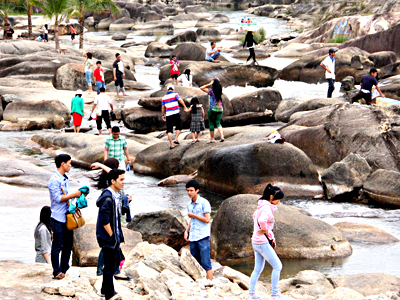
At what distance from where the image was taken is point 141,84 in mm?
28688

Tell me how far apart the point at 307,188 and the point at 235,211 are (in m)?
3.80

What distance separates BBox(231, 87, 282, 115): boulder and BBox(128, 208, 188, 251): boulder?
11.2m

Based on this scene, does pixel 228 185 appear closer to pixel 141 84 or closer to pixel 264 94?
pixel 264 94

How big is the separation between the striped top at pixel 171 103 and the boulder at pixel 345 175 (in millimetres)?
3914

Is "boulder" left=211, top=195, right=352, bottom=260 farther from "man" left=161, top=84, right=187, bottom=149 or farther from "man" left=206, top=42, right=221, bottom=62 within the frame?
"man" left=206, top=42, right=221, bottom=62

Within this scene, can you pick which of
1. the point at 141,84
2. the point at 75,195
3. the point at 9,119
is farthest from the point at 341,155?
the point at 141,84

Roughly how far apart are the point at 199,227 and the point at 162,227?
101 inches

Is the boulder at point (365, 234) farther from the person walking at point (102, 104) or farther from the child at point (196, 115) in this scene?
the person walking at point (102, 104)

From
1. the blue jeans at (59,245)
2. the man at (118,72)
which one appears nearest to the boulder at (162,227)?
the blue jeans at (59,245)

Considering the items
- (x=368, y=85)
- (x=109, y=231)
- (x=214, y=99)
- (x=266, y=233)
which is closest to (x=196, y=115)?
(x=214, y=99)

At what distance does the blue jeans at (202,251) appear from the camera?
7582 mm

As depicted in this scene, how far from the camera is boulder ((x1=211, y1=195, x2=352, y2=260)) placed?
31.9 ft

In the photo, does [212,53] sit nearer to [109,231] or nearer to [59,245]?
[59,245]

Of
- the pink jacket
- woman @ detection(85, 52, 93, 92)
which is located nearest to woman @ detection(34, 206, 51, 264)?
the pink jacket
